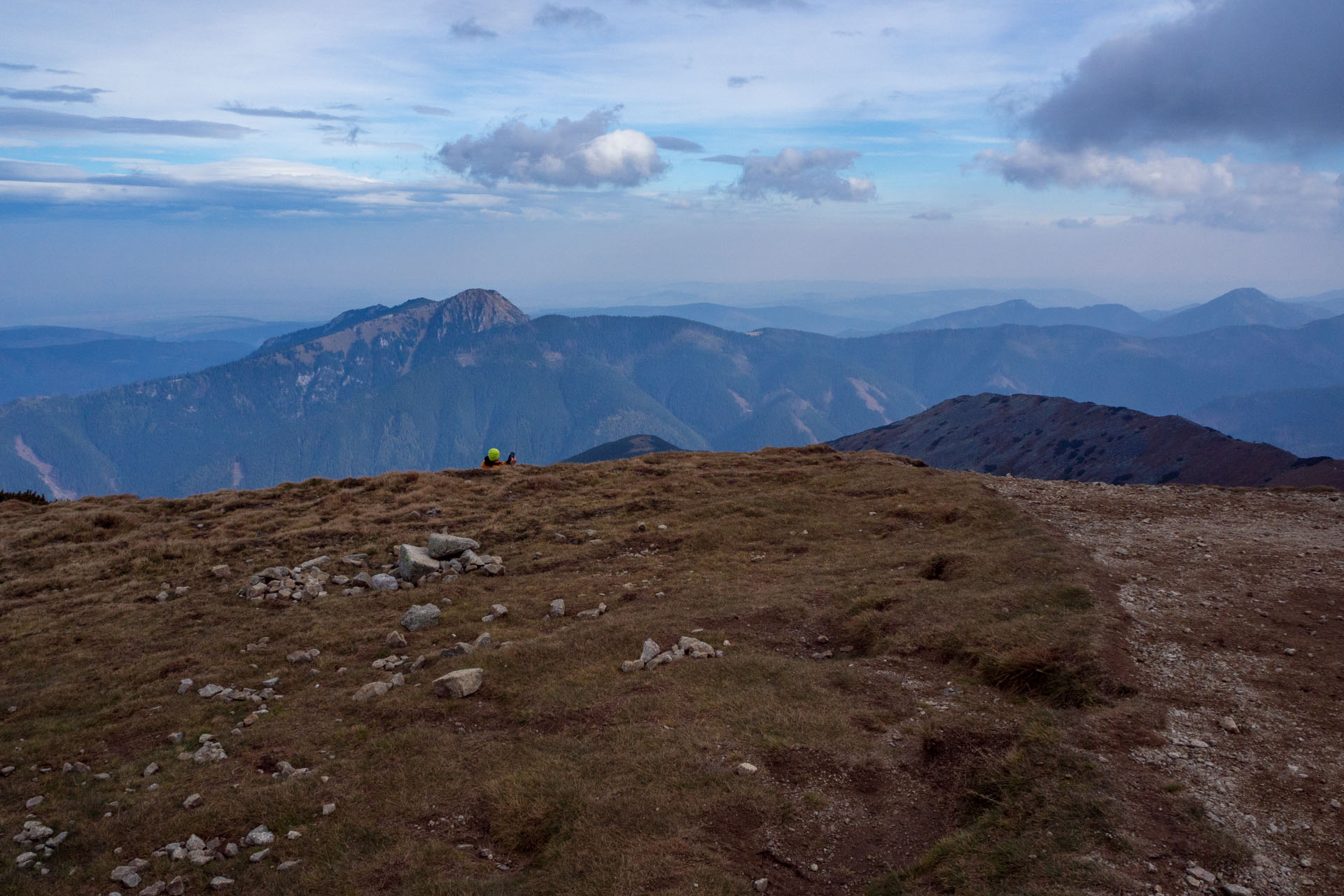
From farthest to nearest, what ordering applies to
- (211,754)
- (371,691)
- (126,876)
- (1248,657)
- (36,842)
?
(371,691) < (1248,657) < (211,754) < (36,842) < (126,876)

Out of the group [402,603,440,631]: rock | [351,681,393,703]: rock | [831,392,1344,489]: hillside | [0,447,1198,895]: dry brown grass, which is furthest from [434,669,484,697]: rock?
[831,392,1344,489]: hillside

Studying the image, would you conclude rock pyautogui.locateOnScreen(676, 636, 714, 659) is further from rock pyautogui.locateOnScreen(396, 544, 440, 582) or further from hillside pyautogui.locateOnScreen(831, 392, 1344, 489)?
hillside pyautogui.locateOnScreen(831, 392, 1344, 489)

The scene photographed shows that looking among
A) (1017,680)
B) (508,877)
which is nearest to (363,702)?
(508,877)

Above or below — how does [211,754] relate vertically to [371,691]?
below

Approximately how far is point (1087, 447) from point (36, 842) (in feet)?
536

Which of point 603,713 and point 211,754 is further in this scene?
point 603,713

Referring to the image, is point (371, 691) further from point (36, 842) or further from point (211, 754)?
point (36, 842)

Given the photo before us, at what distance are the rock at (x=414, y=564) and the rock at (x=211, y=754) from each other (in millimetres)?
8928

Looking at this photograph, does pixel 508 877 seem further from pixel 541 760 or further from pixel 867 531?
pixel 867 531

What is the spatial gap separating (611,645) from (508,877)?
22.9ft

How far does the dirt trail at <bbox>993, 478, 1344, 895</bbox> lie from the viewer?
29.1 feet

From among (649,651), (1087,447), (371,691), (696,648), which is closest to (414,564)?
(371,691)

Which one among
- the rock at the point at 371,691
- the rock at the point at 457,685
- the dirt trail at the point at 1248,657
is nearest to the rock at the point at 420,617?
the rock at the point at 371,691

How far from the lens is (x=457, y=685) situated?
47.6 feet
